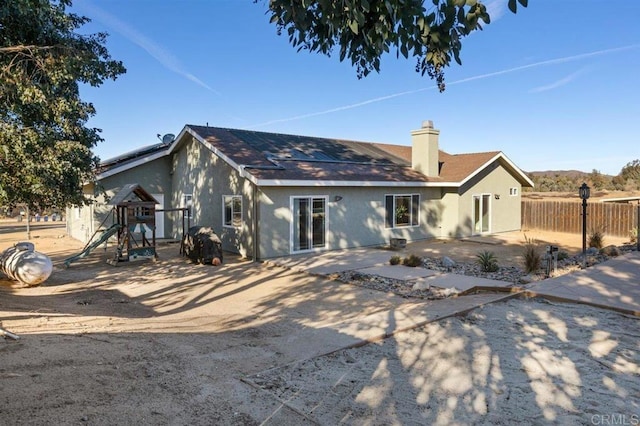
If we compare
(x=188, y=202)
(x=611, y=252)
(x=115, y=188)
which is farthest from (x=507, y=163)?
(x=115, y=188)

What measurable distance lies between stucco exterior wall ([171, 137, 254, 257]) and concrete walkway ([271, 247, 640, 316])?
1.86m

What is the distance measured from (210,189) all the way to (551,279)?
11.1 m

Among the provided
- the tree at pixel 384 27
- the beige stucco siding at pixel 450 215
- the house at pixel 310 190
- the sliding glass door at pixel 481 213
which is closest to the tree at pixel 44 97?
the house at pixel 310 190

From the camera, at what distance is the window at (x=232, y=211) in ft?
45.0

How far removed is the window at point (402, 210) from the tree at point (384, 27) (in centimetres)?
1325

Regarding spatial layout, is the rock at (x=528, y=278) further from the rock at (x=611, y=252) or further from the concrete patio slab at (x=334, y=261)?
the rock at (x=611, y=252)

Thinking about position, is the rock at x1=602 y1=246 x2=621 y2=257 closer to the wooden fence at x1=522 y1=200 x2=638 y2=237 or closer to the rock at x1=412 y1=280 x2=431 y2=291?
the wooden fence at x1=522 y1=200 x2=638 y2=237

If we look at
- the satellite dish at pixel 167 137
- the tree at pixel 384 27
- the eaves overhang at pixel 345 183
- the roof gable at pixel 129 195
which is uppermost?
the satellite dish at pixel 167 137

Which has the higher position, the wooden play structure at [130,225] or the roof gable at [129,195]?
the roof gable at [129,195]

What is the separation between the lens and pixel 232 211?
46.2 feet

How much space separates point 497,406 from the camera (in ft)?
12.0

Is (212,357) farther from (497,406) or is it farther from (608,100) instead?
(608,100)

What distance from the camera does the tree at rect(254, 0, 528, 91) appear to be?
2.67 m

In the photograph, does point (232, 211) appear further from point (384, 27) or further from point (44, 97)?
point (384, 27)
